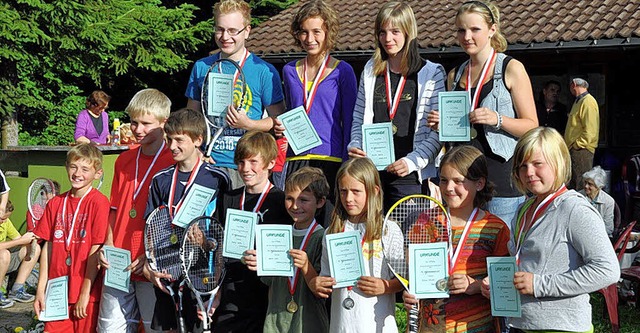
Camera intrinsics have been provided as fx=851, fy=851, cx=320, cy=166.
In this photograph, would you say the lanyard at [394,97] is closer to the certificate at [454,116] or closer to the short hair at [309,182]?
the certificate at [454,116]

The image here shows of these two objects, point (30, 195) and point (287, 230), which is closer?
point (287, 230)

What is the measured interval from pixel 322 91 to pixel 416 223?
146cm

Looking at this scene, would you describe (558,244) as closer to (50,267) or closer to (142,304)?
(142,304)

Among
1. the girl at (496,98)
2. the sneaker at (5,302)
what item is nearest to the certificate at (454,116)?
the girl at (496,98)

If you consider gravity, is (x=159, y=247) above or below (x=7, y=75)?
below

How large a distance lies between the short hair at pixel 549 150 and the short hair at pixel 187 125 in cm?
220

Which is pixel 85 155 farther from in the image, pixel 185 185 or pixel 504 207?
pixel 504 207

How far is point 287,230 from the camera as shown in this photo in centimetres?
502

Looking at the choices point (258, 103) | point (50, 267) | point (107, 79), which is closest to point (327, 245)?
point (258, 103)

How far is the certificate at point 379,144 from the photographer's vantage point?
5.36m

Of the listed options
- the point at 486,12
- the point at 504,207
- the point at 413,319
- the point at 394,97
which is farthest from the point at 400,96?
the point at 413,319

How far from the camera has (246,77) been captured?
612cm

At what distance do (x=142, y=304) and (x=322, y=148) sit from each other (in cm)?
167

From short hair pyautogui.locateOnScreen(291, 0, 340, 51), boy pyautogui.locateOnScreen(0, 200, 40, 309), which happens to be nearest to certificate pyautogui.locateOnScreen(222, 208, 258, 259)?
short hair pyautogui.locateOnScreen(291, 0, 340, 51)
